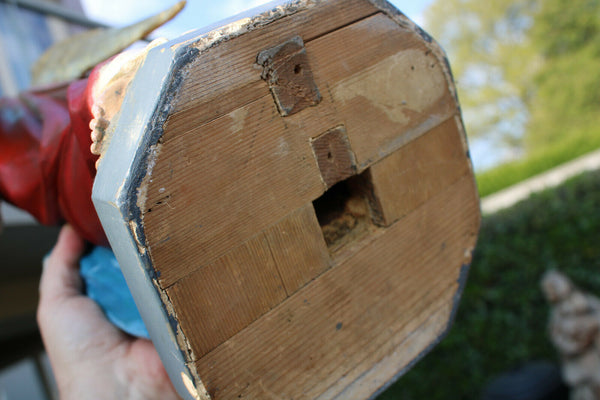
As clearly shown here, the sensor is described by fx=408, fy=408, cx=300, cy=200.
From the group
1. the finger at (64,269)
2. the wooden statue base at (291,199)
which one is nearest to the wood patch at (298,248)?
the wooden statue base at (291,199)

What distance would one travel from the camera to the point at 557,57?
12039 millimetres

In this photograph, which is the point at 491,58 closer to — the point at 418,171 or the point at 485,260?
the point at 485,260

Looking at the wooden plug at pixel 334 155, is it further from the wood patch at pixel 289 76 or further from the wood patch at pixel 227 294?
the wood patch at pixel 227 294

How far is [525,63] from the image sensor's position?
12953 millimetres

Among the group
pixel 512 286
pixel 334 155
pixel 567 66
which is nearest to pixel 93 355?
pixel 334 155

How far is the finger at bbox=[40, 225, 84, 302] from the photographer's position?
42.3 inches

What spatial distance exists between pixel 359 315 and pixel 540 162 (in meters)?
7.68

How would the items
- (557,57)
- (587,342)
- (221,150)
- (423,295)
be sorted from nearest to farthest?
1. (221,150)
2. (423,295)
3. (587,342)
4. (557,57)

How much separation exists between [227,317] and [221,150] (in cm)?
26

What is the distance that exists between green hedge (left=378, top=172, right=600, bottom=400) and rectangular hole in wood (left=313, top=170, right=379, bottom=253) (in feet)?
11.7

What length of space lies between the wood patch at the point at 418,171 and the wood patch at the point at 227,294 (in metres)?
0.27

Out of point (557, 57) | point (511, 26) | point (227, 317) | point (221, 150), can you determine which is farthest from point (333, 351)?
point (511, 26)

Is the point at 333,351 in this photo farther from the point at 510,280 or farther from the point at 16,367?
the point at 16,367

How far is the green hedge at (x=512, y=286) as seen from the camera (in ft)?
13.2
